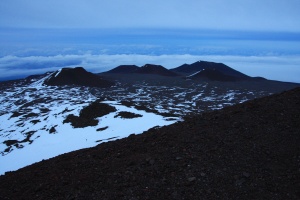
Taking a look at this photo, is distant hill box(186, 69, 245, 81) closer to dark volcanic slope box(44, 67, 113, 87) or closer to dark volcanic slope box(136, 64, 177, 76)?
dark volcanic slope box(136, 64, 177, 76)

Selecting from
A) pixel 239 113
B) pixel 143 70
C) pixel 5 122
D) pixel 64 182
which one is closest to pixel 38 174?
pixel 64 182

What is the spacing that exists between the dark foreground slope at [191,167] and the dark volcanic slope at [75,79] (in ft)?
181

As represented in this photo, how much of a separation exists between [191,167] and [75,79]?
6277cm

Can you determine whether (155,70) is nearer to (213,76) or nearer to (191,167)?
(213,76)

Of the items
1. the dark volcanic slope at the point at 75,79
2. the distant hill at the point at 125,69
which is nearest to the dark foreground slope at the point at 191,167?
the dark volcanic slope at the point at 75,79

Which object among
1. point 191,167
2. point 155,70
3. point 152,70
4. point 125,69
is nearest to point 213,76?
point 155,70

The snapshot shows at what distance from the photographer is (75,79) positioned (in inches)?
2606

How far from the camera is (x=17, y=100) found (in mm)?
44906

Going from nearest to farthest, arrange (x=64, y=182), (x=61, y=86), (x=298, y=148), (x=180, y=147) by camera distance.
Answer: (x=64, y=182)
(x=298, y=148)
(x=180, y=147)
(x=61, y=86)

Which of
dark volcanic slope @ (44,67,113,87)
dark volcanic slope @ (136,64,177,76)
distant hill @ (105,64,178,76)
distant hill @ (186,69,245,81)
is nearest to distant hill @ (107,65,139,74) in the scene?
distant hill @ (105,64,178,76)

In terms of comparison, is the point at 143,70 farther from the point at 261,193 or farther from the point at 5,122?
the point at 261,193

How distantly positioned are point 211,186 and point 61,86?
2301 inches

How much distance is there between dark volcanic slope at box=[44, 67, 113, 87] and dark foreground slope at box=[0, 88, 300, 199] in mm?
55200

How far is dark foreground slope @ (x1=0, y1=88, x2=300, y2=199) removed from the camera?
6.06m
